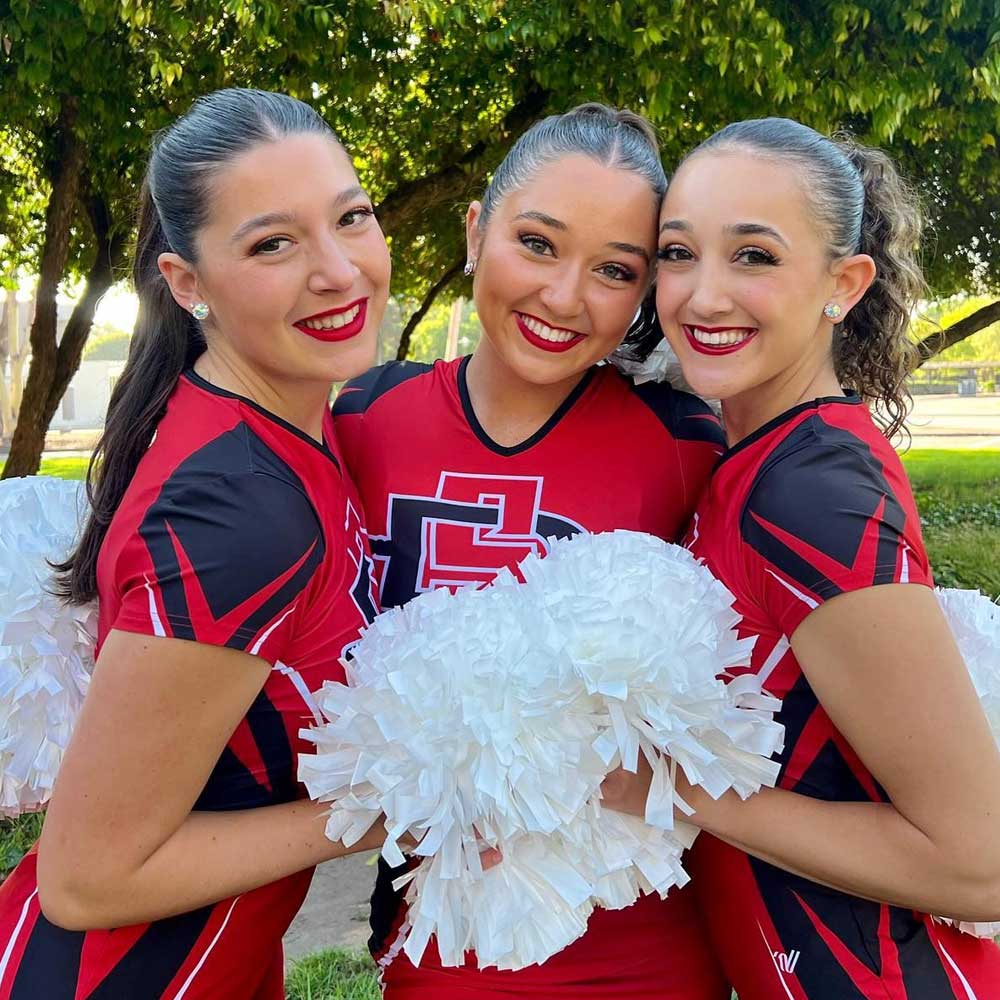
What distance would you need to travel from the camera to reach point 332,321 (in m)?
1.78

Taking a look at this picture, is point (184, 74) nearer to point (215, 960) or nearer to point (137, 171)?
point (137, 171)

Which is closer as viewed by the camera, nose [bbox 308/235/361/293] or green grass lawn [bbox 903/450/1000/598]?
nose [bbox 308/235/361/293]

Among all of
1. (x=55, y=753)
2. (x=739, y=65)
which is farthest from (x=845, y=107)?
(x=55, y=753)

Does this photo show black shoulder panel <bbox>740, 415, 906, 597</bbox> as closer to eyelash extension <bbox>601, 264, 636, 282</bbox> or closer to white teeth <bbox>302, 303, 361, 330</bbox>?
eyelash extension <bbox>601, 264, 636, 282</bbox>

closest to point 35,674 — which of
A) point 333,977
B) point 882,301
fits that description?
point 882,301

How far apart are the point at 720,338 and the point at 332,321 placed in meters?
0.72

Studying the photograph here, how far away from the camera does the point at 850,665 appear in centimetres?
149

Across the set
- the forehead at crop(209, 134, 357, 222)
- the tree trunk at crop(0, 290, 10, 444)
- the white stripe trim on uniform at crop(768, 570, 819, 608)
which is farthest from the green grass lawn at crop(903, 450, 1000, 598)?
the tree trunk at crop(0, 290, 10, 444)

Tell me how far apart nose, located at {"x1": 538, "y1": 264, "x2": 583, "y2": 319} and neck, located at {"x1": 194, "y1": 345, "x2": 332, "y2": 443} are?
1.57 ft

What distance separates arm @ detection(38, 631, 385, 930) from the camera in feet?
4.65

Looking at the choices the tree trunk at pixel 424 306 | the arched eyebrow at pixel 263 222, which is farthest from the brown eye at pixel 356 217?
the tree trunk at pixel 424 306

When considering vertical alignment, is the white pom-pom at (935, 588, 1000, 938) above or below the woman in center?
below

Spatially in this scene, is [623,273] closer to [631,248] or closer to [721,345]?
[631,248]

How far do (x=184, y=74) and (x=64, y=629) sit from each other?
4825 mm
